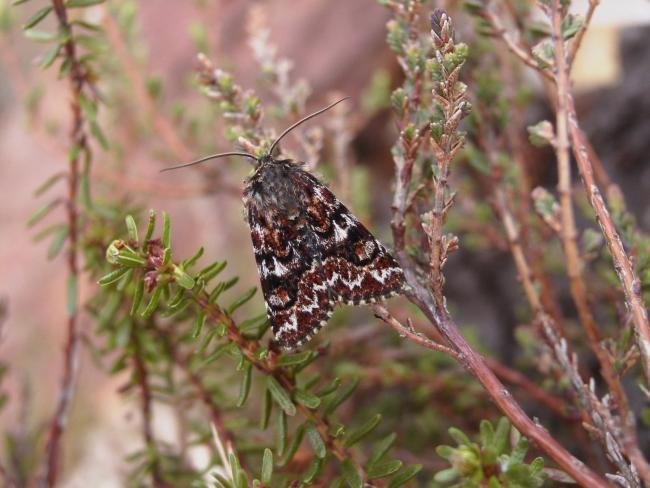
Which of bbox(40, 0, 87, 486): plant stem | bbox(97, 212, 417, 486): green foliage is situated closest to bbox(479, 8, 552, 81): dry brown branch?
bbox(97, 212, 417, 486): green foliage

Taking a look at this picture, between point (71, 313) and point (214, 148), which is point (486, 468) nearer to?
point (71, 313)

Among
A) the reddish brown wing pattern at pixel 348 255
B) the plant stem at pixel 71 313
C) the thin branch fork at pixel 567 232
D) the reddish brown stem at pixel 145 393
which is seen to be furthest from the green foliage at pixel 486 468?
the plant stem at pixel 71 313

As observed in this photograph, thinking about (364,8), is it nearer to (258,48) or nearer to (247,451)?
(258,48)

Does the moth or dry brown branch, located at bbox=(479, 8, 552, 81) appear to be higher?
dry brown branch, located at bbox=(479, 8, 552, 81)

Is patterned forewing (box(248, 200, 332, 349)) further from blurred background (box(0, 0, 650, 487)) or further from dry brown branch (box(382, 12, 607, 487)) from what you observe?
blurred background (box(0, 0, 650, 487))

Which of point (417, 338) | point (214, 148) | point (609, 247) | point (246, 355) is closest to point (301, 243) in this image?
point (246, 355)

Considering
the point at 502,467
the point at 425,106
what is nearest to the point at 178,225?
the point at 425,106

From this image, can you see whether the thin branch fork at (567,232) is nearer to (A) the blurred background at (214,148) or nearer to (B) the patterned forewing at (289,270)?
(B) the patterned forewing at (289,270)
